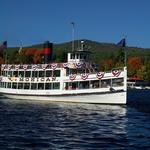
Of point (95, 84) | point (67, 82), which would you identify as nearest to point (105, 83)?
point (95, 84)

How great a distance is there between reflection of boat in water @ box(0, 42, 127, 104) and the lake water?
377 inches

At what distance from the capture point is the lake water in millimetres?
31525

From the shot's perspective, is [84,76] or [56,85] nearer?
[84,76]

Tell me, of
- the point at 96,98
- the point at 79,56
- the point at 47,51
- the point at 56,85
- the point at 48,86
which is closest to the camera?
the point at 96,98

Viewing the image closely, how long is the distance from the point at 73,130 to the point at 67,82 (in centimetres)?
3125

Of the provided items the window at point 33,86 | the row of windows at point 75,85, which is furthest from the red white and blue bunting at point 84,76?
the window at point 33,86

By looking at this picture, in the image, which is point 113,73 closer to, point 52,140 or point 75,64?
point 75,64

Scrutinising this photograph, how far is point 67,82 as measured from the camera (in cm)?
6950

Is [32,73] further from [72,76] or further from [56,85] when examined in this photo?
[72,76]

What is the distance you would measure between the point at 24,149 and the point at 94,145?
483 centimetres

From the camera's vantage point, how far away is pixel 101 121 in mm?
46094

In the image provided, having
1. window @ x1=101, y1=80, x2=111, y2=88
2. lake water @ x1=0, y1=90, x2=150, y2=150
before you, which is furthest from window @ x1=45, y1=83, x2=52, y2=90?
lake water @ x1=0, y1=90, x2=150, y2=150

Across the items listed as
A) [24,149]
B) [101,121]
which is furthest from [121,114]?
[24,149]

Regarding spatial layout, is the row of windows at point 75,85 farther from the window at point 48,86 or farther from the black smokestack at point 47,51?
the black smokestack at point 47,51
